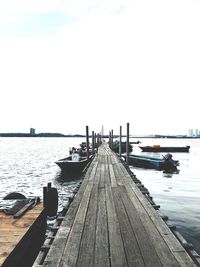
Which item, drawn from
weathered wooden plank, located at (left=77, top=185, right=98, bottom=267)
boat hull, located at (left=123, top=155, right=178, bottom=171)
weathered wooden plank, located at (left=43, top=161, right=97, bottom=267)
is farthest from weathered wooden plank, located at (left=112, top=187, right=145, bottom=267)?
boat hull, located at (left=123, top=155, right=178, bottom=171)

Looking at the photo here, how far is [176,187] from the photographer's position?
22.0m

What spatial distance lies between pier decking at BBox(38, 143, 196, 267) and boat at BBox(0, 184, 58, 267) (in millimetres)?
906

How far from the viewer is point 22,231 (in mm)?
6812

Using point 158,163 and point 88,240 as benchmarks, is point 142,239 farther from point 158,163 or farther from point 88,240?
point 158,163

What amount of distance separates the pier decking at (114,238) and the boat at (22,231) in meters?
0.91

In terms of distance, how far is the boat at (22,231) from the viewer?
19.1 feet

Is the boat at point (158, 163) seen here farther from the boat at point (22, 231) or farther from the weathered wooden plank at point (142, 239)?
the weathered wooden plank at point (142, 239)

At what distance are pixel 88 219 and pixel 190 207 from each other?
10057 millimetres

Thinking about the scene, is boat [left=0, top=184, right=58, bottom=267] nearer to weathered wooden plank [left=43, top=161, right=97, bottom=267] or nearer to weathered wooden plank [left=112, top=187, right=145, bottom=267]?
weathered wooden plank [left=43, top=161, right=97, bottom=267]

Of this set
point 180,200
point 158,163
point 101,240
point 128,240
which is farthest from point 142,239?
point 158,163

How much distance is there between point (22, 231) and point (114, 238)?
2.36 m

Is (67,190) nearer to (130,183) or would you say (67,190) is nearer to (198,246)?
(130,183)

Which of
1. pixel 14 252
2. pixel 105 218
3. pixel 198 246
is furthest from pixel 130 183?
pixel 14 252

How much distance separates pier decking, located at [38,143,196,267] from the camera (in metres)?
4.68
